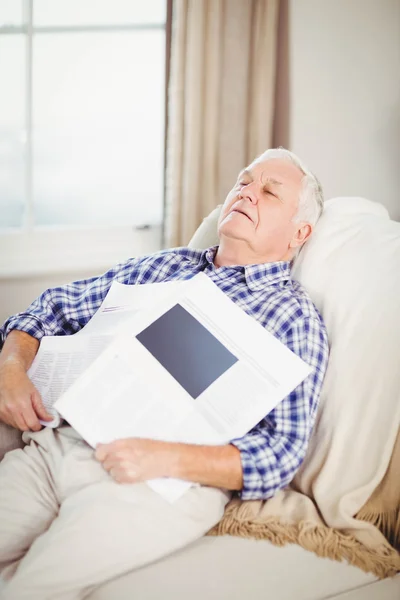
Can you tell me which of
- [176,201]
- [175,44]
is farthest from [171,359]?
[175,44]

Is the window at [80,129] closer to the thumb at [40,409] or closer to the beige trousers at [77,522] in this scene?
the thumb at [40,409]

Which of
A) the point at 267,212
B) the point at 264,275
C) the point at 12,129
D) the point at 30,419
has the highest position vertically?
the point at 12,129

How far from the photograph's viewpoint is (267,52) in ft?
8.16

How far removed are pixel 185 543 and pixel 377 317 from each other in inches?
21.3

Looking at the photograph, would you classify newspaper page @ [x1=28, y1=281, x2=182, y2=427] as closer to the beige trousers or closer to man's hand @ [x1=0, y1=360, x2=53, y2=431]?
man's hand @ [x1=0, y1=360, x2=53, y2=431]

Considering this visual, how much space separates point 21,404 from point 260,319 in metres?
0.50

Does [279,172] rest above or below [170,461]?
above

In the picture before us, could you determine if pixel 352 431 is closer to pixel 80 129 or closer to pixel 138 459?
pixel 138 459

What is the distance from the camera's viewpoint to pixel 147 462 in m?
1.06

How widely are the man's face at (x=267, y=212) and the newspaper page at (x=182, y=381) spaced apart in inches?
11.2

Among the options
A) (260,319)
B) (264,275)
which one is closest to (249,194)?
(264,275)

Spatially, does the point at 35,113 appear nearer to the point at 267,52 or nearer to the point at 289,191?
the point at 267,52

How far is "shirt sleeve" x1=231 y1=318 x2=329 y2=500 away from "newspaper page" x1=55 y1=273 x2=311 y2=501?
1.1 inches

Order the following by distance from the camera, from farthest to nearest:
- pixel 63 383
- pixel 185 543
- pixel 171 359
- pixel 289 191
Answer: pixel 289 191 → pixel 63 383 → pixel 171 359 → pixel 185 543
